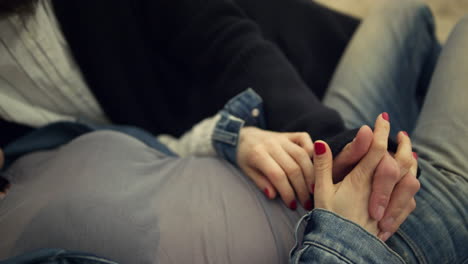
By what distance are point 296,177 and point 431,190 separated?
0.22m

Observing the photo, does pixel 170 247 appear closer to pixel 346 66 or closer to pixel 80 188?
pixel 80 188

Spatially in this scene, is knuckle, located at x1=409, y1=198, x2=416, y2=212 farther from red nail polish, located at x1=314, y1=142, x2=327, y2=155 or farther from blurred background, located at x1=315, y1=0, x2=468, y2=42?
blurred background, located at x1=315, y1=0, x2=468, y2=42

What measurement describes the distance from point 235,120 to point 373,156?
24 centimetres

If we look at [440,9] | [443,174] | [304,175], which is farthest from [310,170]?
[440,9]

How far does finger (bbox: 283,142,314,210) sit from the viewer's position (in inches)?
17.9

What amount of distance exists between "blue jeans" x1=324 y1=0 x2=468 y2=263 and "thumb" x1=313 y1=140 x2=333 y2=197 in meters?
0.14

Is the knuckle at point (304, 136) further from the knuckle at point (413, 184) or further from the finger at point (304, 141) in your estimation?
the knuckle at point (413, 184)

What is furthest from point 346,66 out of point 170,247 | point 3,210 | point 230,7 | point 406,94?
point 3,210

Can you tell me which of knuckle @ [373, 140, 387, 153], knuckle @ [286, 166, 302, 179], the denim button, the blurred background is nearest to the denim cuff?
the denim button

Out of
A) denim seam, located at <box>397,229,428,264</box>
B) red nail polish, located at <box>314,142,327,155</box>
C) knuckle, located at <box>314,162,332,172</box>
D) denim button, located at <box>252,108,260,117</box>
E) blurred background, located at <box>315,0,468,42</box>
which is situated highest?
blurred background, located at <box>315,0,468,42</box>

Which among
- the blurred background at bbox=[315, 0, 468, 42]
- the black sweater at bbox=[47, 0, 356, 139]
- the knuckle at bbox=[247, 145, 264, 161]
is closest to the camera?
the knuckle at bbox=[247, 145, 264, 161]

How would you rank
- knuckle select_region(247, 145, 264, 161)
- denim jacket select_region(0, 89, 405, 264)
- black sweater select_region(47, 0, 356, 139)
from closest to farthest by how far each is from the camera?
1. denim jacket select_region(0, 89, 405, 264)
2. knuckle select_region(247, 145, 264, 161)
3. black sweater select_region(47, 0, 356, 139)

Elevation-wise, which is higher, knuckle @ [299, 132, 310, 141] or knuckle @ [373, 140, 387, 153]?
knuckle @ [373, 140, 387, 153]

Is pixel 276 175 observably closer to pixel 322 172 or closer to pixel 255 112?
pixel 322 172
